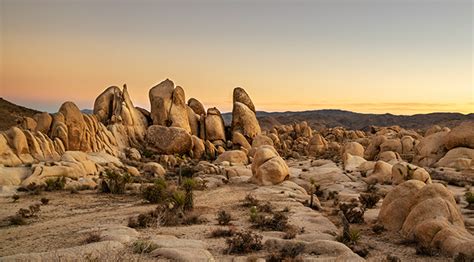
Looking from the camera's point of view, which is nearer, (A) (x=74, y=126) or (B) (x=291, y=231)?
(B) (x=291, y=231)

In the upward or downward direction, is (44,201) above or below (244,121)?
below

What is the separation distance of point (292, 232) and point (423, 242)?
465 cm

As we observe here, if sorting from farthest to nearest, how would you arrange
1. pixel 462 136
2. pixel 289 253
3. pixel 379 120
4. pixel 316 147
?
pixel 379 120 → pixel 316 147 → pixel 462 136 → pixel 289 253

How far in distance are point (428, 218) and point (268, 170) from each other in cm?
1561

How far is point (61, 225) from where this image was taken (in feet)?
56.4

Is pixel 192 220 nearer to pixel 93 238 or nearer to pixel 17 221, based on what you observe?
pixel 93 238

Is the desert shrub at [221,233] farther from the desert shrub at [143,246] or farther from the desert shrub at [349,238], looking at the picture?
the desert shrub at [349,238]

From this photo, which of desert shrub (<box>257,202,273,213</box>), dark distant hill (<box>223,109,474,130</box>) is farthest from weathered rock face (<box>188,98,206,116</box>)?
dark distant hill (<box>223,109,474,130</box>)

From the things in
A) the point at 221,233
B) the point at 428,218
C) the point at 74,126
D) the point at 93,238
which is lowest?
the point at 221,233

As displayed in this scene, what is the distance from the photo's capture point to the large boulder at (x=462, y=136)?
37.2 m

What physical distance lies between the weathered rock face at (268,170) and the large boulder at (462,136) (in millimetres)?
18448

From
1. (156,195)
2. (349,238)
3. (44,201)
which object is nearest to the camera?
(349,238)

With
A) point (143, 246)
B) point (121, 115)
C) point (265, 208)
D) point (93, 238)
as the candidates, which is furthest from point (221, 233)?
point (121, 115)

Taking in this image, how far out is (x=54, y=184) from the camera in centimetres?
2608
